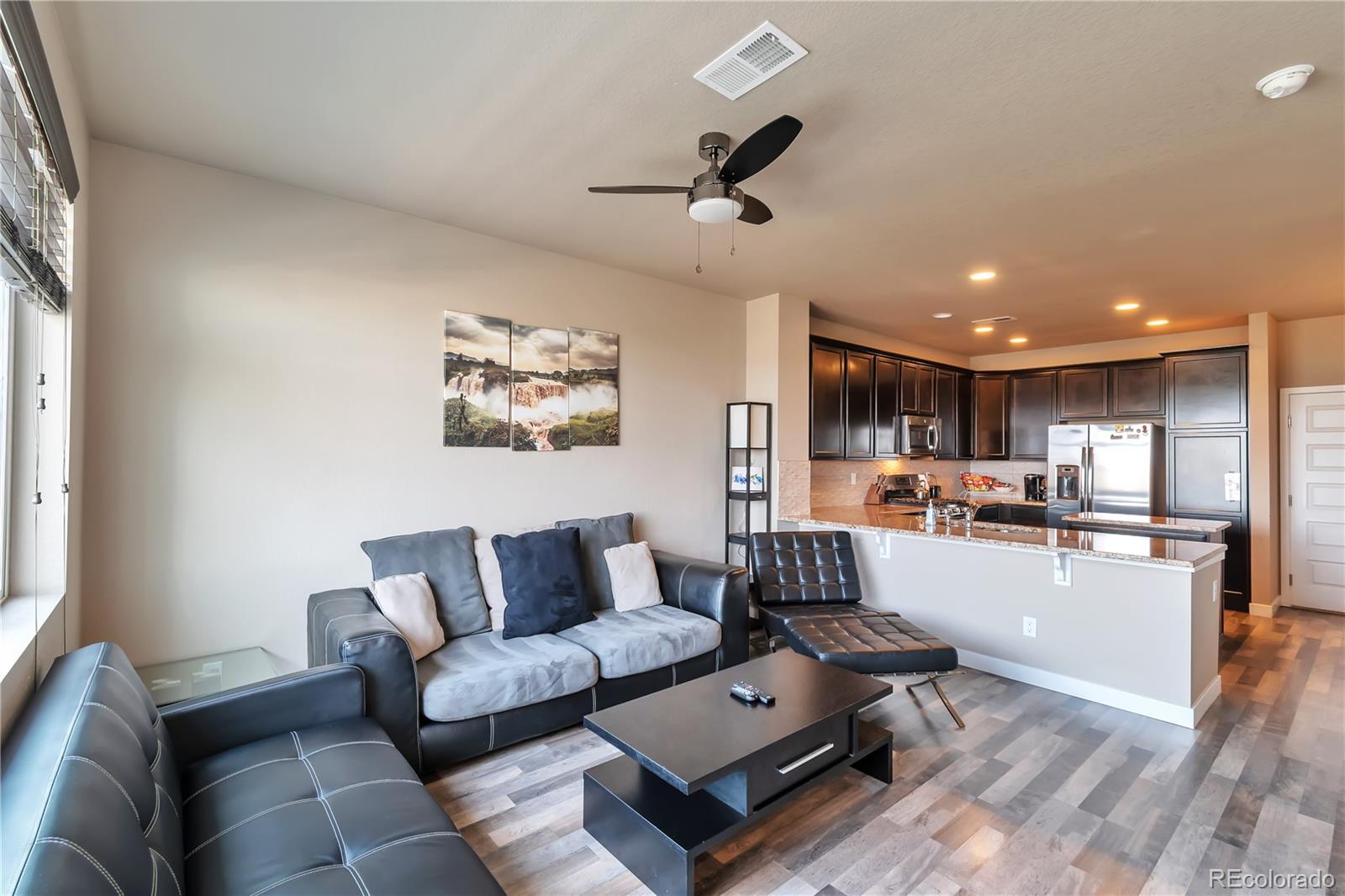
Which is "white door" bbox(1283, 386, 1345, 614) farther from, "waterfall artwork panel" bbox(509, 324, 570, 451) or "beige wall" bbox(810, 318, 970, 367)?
"waterfall artwork panel" bbox(509, 324, 570, 451)

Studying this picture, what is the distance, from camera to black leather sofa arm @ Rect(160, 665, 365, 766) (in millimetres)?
1922

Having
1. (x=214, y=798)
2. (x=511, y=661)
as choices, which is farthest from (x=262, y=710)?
(x=511, y=661)

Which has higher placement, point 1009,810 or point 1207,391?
point 1207,391

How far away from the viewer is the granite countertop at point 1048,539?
3215mm

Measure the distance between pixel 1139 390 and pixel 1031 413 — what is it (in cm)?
105

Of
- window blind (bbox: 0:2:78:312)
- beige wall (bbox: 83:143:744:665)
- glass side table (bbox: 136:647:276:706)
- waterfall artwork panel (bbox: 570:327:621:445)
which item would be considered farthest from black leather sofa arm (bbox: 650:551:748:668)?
window blind (bbox: 0:2:78:312)

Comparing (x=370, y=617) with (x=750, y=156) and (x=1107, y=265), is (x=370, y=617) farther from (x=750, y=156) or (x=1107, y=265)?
(x=1107, y=265)

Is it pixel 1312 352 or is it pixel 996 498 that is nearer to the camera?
pixel 1312 352

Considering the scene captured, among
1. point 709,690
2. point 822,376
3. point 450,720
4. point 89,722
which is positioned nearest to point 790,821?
point 709,690

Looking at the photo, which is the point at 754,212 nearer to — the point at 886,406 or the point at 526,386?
the point at 526,386

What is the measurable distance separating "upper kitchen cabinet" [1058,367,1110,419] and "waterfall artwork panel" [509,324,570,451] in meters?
5.70

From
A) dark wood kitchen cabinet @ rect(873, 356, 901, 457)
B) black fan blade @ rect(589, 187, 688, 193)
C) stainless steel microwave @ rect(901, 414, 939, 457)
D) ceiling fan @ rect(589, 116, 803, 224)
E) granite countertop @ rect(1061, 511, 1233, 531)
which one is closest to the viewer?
ceiling fan @ rect(589, 116, 803, 224)

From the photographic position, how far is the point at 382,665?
235 centimetres

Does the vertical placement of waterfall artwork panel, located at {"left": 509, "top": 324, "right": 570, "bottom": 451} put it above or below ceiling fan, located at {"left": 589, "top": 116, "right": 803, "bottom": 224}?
below
